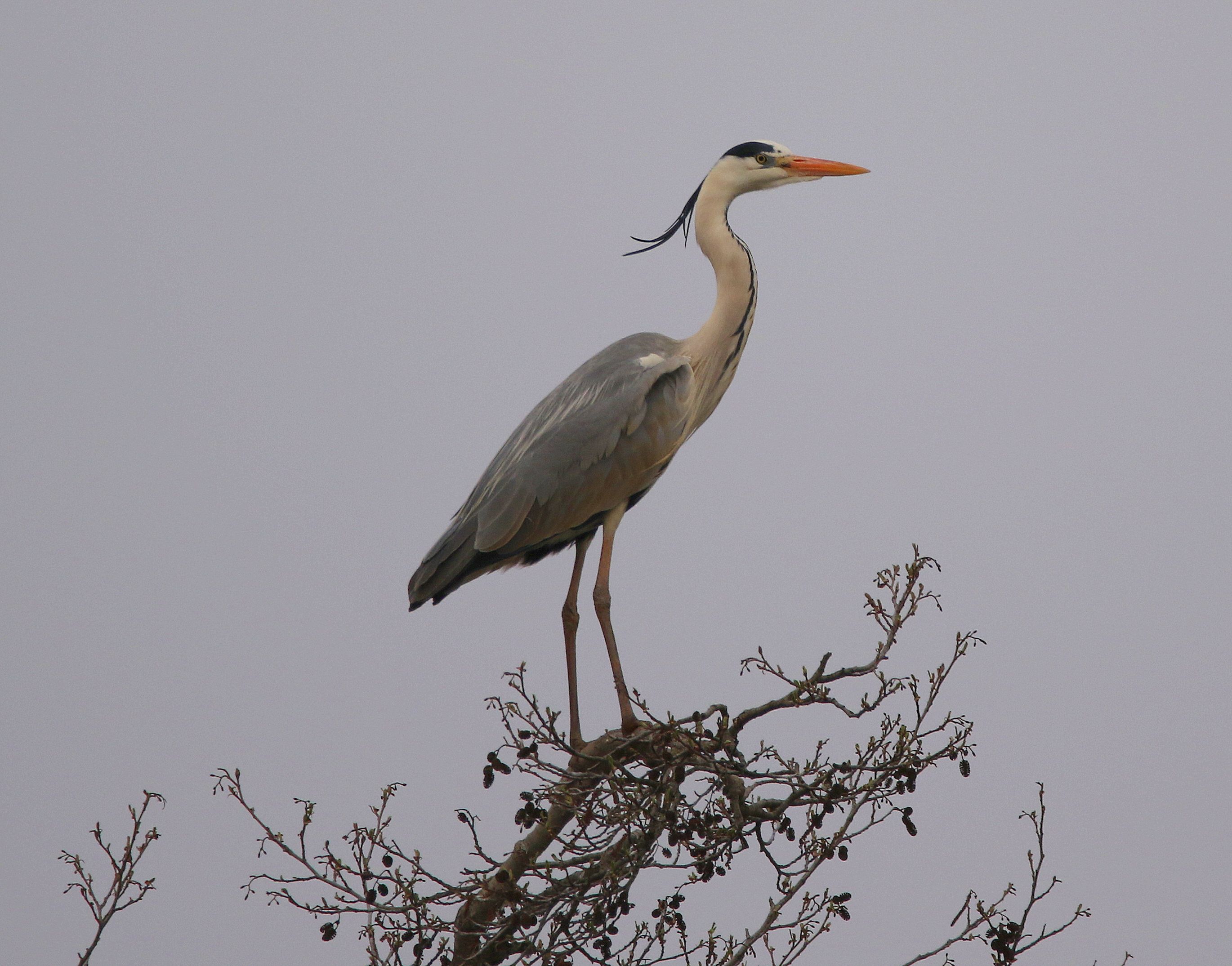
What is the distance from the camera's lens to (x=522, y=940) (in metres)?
3.51

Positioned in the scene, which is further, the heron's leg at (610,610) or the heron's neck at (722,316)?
the heron's neck at (722,316)

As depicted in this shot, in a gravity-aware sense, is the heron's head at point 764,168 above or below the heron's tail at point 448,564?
above

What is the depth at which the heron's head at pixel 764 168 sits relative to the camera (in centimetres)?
544

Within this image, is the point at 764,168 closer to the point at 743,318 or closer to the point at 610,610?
the point at 743,318

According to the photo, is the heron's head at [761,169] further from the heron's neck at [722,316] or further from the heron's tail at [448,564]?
the heron's tail at [448,564]

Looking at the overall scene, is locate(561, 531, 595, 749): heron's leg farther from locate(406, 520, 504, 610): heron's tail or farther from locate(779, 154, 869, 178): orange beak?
locate(779, 154, 869, 178): orange beak

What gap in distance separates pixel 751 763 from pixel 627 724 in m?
1.04

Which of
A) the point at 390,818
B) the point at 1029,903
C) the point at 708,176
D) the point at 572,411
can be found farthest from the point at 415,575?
the point at 1029,903

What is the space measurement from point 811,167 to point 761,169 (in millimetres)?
234

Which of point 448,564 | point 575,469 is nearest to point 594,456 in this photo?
point 575,469

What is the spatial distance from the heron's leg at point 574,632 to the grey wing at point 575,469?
0.18 metres

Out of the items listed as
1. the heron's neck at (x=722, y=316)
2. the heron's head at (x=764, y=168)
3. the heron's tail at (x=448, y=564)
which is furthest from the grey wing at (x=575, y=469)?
the heron's head at (x=764, y=168)

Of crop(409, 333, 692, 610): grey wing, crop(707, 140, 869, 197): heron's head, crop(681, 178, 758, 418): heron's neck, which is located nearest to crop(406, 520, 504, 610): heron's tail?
crop(409, 333, 692, 610): grey wing

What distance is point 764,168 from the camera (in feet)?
17.9
